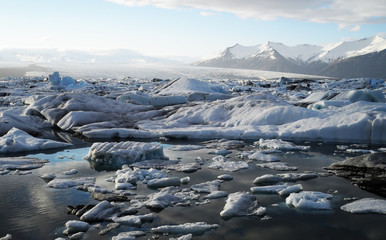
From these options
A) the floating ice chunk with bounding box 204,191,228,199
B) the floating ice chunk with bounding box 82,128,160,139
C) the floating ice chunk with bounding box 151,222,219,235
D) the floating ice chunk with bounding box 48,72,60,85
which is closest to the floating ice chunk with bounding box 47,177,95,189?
the floating ice chunk with bounding box 204,191,228,199

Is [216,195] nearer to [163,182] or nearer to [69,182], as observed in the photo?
[163,182]

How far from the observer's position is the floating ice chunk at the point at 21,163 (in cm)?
816

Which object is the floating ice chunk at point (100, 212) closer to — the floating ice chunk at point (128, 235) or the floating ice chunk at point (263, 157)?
the floating ice chunk at point (128, 235)

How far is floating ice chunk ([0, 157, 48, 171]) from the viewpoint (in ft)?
26.8

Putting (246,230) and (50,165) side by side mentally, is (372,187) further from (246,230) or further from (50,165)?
(50,165)

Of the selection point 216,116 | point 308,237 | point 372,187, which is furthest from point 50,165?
point 216,116

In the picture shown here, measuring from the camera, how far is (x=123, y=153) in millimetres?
8648

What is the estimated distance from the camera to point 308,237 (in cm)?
471

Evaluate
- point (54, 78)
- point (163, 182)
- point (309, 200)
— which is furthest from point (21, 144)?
point (54, 78)

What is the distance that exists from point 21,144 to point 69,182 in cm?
429

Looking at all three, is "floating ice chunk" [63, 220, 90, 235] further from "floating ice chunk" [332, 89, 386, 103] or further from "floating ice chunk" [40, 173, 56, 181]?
"floating ice chunk" [332, 89, 386, 103]

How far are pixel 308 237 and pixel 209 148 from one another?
6324 mm

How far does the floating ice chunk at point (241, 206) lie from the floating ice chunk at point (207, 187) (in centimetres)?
52

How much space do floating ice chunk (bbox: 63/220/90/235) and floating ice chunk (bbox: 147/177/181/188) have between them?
2063 millimetres
